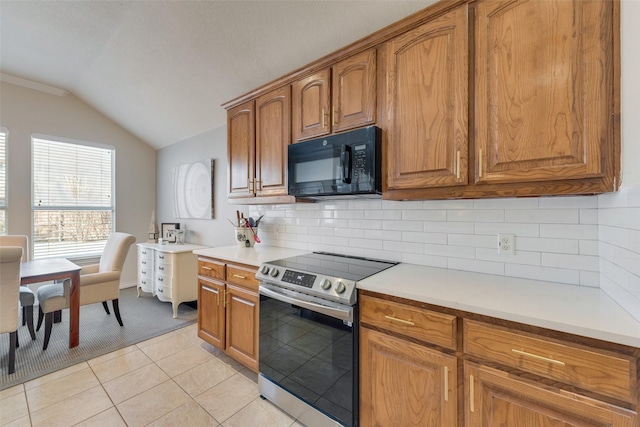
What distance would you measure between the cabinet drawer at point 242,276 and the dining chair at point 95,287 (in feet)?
5.33

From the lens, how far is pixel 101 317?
10.3 ft

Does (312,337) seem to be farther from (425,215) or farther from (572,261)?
(572,261)

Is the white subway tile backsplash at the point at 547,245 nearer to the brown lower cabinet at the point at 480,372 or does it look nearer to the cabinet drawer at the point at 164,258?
the brown lower cabinet at the point at 480,372

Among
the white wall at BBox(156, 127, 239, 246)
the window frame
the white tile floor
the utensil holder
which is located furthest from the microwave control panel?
the window frame

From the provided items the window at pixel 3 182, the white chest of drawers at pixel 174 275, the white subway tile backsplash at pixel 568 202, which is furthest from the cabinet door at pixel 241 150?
the window at pixel 3 182

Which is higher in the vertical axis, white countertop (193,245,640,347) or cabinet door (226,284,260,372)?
white countertop (193,245,640,347)

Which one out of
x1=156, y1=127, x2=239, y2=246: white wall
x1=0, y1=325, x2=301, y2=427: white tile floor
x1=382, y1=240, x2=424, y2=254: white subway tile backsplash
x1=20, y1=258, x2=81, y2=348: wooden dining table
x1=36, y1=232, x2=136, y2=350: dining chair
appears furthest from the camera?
x1=156, y1=127, x2=239, y2=246: white wall

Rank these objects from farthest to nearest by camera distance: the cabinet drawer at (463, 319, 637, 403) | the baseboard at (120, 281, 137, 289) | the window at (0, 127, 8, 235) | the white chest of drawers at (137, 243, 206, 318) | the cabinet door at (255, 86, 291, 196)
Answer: the baseboard at (120, 281, 137, 289) → the window at (0, 127, 8, 235) → the white chest of drawers at (137, 243, 206, 318) → the cabinet door at (255, 86, 291, 196) → the cabinet drawer at (463, 319, 637, 403)

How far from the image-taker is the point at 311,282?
4.98ft

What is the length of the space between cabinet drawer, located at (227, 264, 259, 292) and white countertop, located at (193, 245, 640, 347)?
0.86m

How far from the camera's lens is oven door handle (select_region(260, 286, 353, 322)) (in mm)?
1381

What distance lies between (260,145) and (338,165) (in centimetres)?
92

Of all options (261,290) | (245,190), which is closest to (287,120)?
(245,190)

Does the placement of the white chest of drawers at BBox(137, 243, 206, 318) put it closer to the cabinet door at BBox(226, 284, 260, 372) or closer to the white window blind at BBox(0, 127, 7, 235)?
the cabinet door at BBox(226, 284, 260, 372)
